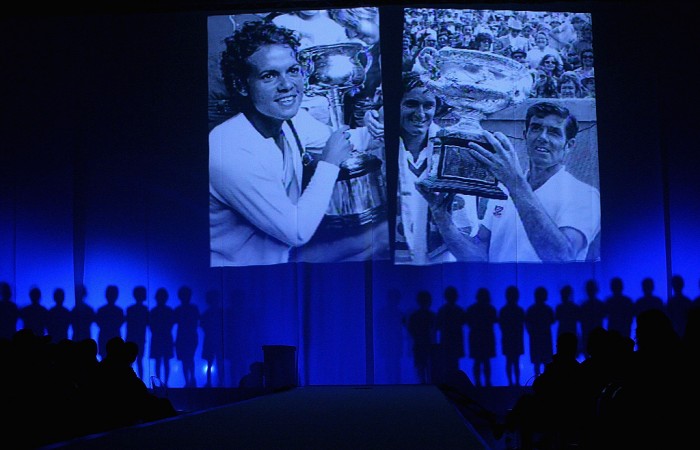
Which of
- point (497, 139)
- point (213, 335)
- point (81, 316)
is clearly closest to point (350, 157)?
point (497, 139)

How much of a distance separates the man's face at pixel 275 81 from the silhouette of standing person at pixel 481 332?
2329 millimetres

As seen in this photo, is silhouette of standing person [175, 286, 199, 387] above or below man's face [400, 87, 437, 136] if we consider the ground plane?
below

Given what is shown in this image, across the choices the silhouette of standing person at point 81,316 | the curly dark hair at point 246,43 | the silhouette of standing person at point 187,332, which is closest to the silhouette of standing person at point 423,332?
the silhouette of standing person at point 187,332

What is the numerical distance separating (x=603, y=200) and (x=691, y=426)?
529cm

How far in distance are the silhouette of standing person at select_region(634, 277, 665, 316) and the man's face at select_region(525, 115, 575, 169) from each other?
131cm

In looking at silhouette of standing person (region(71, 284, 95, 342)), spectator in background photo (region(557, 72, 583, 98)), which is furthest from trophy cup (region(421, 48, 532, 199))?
silhouette of standing person (region(71, 284, 95, 342))

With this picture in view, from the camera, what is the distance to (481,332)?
23.6 ft

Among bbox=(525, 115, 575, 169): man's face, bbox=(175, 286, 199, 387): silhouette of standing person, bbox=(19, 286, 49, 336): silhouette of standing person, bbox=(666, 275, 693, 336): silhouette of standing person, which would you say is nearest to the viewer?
bbox=(666, 275, 693, 336): silhouette of standing person

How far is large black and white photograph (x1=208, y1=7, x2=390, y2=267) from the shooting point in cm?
721

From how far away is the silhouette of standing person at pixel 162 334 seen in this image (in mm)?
7352

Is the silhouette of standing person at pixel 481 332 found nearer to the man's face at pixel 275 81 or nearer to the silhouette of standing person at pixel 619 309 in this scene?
the silhouette of standing person at pixel 619 309

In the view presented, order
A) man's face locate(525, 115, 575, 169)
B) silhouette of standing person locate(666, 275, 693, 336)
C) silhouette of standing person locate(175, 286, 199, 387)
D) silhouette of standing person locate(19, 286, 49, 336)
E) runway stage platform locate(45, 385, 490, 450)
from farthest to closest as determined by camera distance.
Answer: silhouette of standing person locate(19, 286, 49, 336) → silhouette of standing person locate(175, 286, 199, 387) → man's face locate(525, 115, 575, 169) → silhouette of standing person locate(666, 275, 693, 336) → runway stage platform locate(45, 385, 490, 450)

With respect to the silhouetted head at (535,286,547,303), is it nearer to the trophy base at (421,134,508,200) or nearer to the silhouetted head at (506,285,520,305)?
the silhouetted head at (506,285,520,305)

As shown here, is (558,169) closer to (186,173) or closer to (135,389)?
(186,173)
